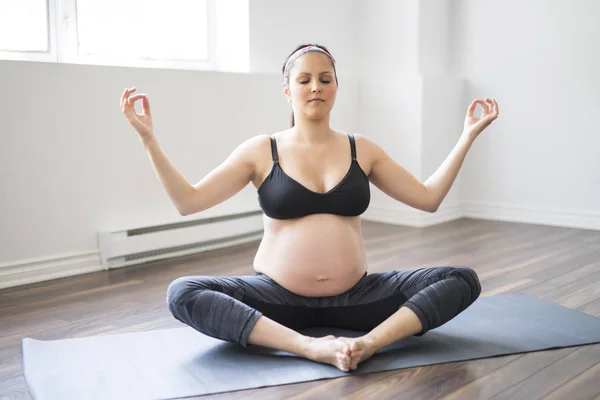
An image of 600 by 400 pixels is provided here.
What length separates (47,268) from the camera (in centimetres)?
302

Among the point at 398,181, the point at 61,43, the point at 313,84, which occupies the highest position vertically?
the point at 61,43

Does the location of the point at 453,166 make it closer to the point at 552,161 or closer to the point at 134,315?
the point at 134,315

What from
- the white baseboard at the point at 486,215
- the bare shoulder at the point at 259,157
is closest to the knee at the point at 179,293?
the bare shoulder at the point at 259,157

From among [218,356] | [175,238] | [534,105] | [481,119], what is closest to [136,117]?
[218,356]

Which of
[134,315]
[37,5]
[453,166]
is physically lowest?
[134,315]

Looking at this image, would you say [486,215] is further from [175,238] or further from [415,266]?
[175,238]

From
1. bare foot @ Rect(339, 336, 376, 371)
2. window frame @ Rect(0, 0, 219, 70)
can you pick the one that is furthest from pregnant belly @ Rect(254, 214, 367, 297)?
window frame @ Rect(0, 0, 219, 70)

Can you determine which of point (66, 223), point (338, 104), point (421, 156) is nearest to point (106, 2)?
point (66, 223)

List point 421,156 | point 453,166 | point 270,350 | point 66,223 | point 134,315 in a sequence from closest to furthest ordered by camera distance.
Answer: point 270,350
point 453,166
point 134,315
point 66,223
point 421,156

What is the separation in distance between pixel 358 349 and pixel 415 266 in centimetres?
145

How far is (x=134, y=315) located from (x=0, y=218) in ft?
2.83

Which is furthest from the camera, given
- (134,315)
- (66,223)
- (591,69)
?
(591,69)

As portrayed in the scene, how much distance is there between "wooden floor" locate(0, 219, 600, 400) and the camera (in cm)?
170

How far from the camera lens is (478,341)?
2.03 meters
